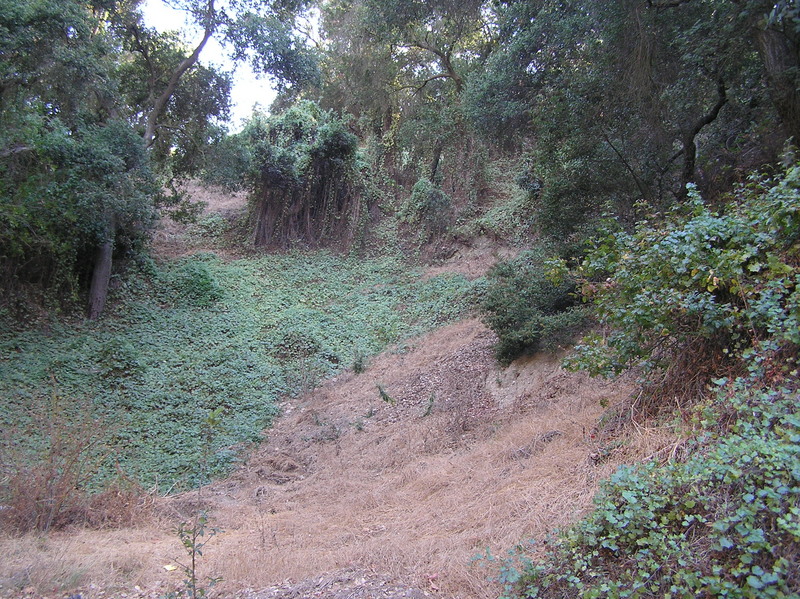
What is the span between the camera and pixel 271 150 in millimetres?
21609

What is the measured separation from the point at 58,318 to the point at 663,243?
48.8ft

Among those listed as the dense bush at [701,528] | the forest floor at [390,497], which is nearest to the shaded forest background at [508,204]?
the dense bush at [701,528]

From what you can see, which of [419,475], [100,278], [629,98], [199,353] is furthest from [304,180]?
[419,475]

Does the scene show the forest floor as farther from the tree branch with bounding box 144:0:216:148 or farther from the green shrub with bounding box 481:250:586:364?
the tree branch with bounding box 144:0:216:148

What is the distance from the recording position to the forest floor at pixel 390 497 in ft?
14.3

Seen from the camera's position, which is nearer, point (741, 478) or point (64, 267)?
point (741, 478)

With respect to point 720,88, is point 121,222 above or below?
below

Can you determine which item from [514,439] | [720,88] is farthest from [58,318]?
[720,88]

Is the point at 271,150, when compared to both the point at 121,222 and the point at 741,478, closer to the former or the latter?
the point at 121,222

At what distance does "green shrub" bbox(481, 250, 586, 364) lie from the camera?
30.6ft

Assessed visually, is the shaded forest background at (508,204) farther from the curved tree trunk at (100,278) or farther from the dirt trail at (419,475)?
the dirt trail at (419,475)

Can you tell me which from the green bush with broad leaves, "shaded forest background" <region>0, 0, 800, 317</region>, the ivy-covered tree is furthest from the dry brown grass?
the ivy-covered tree

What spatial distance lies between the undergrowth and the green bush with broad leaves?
5561 mm

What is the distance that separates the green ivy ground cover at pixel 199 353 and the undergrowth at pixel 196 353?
36mm
